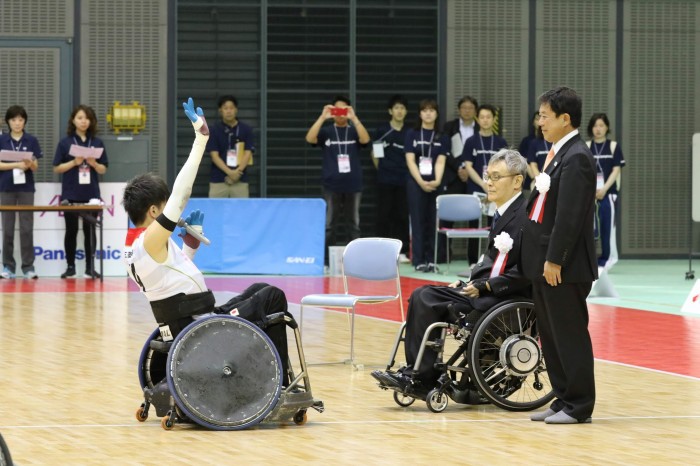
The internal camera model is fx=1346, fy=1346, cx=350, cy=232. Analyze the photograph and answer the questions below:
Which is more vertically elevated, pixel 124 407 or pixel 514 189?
pixel 514 189

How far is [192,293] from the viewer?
5.95m

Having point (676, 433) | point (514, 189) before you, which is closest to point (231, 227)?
point (514, 189)

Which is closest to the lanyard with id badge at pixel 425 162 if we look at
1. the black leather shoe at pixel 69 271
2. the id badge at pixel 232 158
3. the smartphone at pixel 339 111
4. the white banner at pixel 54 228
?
the smartphone at pixel 339 111

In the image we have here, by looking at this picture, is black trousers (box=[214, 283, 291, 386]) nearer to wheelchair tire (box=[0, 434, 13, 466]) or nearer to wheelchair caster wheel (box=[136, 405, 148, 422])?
wheelchair caster wheel (box=[136, 405, 148, 422])

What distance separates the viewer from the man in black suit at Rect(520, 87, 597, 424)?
Answer: 19.9ft

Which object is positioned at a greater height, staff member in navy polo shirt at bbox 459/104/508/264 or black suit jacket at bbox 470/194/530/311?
staff member in navy polo shirt at bbox 459/104/508/264

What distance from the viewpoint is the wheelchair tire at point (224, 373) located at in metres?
5.72

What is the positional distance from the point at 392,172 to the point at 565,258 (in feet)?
32.9

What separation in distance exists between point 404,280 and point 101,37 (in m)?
5.19

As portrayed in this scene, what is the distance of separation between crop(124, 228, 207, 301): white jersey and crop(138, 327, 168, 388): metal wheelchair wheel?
22 centimetres

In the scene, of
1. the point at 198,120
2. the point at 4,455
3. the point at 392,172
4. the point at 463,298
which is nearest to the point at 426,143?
the point at 392,172

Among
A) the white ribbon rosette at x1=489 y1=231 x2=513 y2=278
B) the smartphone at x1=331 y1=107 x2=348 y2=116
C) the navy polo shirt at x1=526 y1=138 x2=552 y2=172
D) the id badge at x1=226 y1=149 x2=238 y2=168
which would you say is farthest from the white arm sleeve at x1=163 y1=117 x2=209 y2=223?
the navy polo shirt at x1=526 y1=138 x2=552 y2=172

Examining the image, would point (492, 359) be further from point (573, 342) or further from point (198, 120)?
point (198, 120)

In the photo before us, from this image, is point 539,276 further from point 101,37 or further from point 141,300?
point 101,37
